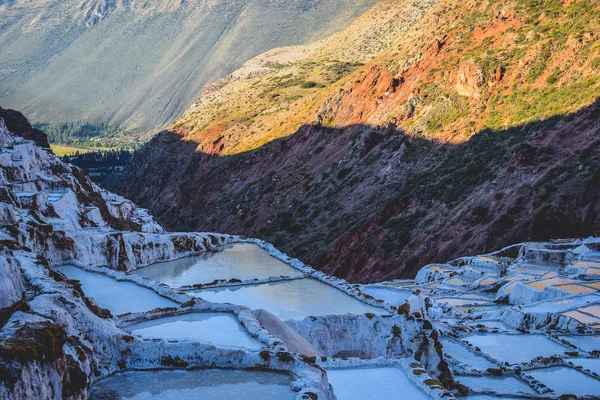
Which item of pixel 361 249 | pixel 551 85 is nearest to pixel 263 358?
pixel 361 249

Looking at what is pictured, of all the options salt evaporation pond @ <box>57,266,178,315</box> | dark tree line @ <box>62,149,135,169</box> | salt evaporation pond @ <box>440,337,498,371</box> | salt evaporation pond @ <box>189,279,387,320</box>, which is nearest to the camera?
salt evaporation pond @ <box>57,266,178,315</box>

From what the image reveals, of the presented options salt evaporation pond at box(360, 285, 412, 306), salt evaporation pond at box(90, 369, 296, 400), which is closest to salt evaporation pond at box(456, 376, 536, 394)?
salt evaporation pond at box(360, 285, 412, 306)

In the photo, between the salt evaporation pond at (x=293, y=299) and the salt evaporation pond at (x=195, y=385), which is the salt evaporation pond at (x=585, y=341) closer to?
the salt evaporation pond at (x=293, y=299)

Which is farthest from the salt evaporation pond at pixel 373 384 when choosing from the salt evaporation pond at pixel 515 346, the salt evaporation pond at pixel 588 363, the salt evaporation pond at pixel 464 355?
the salt evaporation pond at pixel 588 363

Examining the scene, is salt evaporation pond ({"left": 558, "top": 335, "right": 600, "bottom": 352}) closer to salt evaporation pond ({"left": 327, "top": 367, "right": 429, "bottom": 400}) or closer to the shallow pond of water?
the shallow pond of water

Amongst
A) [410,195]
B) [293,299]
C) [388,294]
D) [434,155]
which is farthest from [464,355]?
[434,155]

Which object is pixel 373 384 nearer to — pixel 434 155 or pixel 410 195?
pixel 410 195

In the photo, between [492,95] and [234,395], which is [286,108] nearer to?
[492,95]
